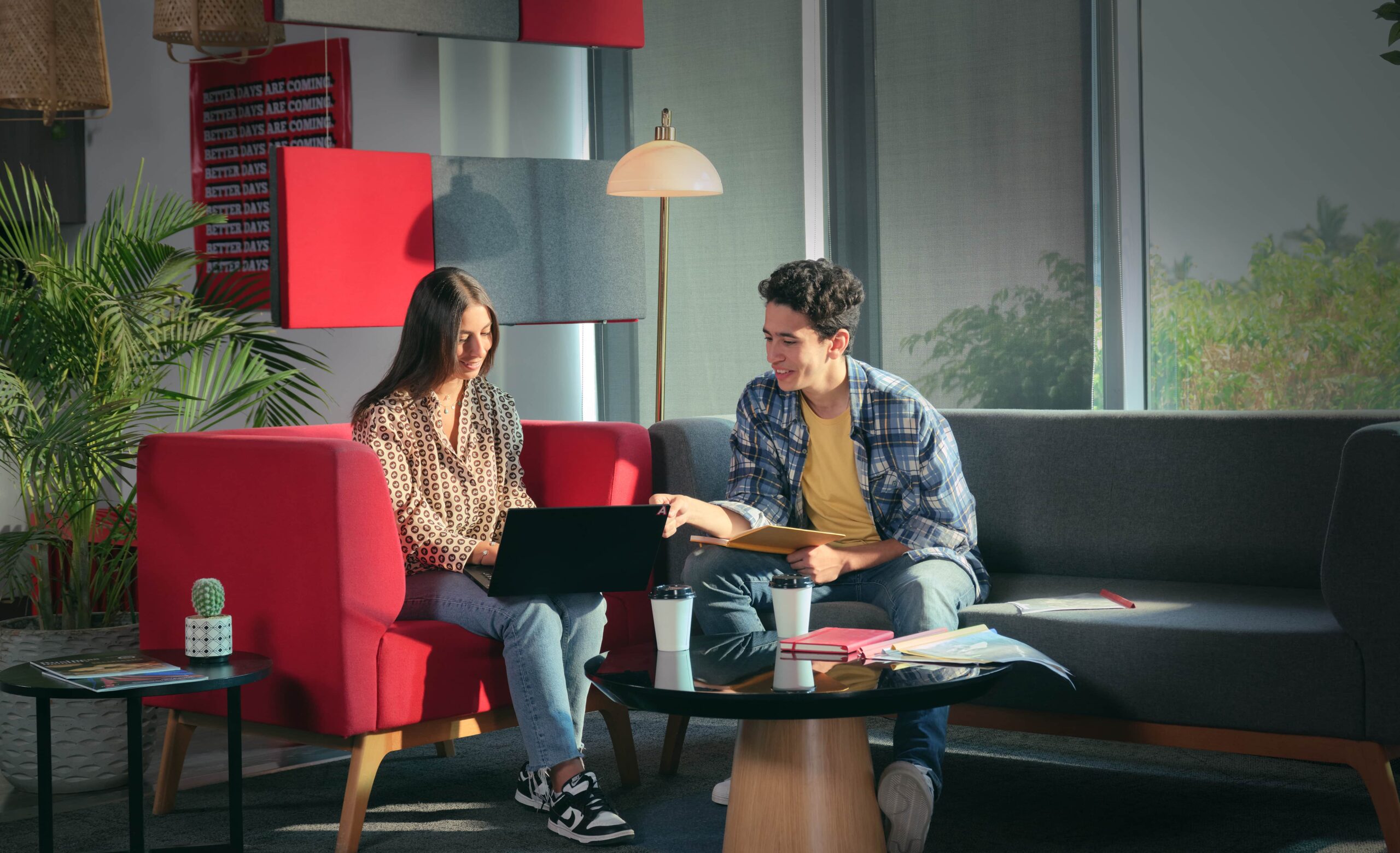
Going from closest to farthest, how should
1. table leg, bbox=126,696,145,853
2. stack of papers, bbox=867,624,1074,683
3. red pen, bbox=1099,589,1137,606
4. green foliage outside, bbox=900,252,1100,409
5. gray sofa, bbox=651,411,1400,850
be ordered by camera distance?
1. stack of papers, bbox=867,624,1074,683
2. table leg, bbox=126,696,145,853
3. gray sofa, bbox=651,411,1400,850
4. red pen, bbox=1099,589,1137,606
5. green foliage outside, bbox=900,252,1100,409

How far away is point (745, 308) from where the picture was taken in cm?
468

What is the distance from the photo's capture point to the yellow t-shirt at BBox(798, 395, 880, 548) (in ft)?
9.66

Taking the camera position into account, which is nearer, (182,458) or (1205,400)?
(182,458)

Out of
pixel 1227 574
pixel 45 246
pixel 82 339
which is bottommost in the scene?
pixel 1227 574

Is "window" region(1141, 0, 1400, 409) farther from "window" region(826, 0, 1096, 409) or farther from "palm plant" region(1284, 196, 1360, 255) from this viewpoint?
"window" region(826, 0, 1096, 409)

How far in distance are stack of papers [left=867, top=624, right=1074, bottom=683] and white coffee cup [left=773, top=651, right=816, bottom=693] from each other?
4.6 inches

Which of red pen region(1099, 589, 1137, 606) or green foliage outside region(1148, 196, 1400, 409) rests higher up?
green foliage outside region(1148, 196, 1400, 409)

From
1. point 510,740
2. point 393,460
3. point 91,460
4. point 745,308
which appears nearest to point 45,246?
point 91,460

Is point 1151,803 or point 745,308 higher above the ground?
point 745,308

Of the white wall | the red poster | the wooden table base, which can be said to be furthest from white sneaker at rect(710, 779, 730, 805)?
the red poster

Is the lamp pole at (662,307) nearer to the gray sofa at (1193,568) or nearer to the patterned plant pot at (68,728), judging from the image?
the gray sofa at (1193,568)

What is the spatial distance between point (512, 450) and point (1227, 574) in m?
1.58

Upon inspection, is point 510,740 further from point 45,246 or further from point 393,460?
point 45,246

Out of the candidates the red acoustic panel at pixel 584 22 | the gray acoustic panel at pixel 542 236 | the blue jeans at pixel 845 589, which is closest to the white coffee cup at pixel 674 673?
the blue jeans at pixel 845 589
